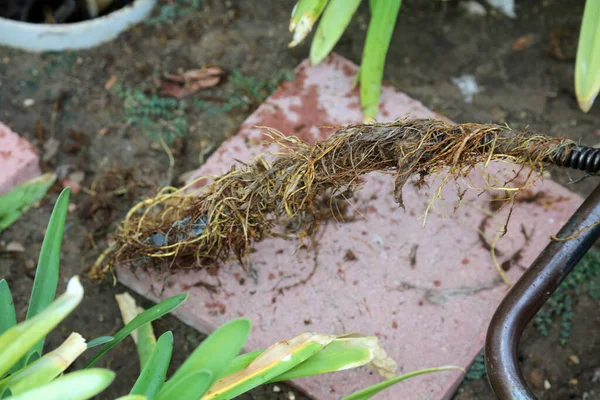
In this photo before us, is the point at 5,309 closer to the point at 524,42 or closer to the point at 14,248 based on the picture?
the point at 14,248

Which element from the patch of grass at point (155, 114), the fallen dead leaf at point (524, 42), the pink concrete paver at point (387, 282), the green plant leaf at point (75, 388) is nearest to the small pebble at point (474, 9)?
the fallen dead leaf at point (524, 42)

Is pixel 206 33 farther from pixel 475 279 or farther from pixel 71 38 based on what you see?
pixel 475 279

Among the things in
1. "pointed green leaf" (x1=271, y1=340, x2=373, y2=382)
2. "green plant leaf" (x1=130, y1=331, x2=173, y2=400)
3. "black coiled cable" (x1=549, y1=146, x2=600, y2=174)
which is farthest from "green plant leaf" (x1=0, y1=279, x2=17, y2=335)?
"black coiled cable" (x1=549, y1=146, x2=600, y2=174)

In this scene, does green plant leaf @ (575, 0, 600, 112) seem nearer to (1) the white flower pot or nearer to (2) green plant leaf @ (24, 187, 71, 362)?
(2) green plant leaf @ (24, 187, 71, 362)

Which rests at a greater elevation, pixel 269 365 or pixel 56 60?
pixel 56 60

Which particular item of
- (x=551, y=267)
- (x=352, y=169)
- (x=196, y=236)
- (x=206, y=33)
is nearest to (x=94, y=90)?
(x=206, y=33)

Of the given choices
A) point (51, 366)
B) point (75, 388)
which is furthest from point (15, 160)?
point (75, 388)

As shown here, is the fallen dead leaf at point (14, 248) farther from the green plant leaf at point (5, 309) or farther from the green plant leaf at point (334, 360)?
the green plant leaf at point (334, 360)
